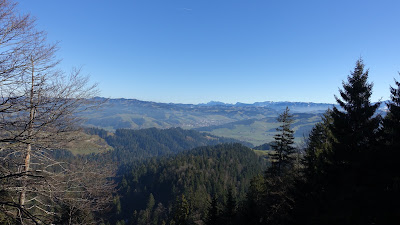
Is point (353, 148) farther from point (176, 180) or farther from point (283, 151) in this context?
point (176, 180)

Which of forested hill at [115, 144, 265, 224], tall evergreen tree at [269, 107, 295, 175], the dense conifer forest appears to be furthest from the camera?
forested hill at [115, 144, 265, 224]

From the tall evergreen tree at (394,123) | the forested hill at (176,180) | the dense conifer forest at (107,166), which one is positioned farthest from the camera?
the forested hill at (176,180)

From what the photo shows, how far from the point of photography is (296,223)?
12.4 m

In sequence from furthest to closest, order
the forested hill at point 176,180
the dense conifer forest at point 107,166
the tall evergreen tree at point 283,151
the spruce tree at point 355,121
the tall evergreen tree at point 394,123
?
the forested hill at point 176,180 < the tall evergreen tree at point 283,151 < the spruce tree at point 355,121 < the tall evergreen tree at point 394,123 < the dense conifer forest at point 107,166

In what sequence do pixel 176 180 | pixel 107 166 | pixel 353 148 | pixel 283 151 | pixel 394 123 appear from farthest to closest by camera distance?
pixel 176 180 < pixel 283 151 < pixel 353 148 < pixel 394 123 < pixel 107 166

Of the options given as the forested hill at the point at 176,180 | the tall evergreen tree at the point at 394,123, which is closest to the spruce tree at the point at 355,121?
the tall evergreen tree at the point at 394,123

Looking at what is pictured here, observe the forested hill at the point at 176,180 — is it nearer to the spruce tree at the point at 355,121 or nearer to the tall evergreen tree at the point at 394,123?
the spruce tree at the point at 355,121

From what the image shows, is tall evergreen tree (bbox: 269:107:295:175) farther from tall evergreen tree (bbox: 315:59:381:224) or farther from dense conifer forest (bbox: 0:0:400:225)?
tall evergreen tree (bbox: 315:59:381:224)

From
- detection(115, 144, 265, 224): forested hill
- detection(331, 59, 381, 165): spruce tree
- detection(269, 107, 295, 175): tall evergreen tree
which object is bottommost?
detection(115, 144, 265, 224): forested hill

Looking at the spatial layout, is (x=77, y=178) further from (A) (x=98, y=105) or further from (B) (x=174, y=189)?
(B) (x=174, y=189)

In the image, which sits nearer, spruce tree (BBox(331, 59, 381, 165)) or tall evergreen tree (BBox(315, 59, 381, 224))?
tall evergreen tree (BBox(315, 59, 381, 224))

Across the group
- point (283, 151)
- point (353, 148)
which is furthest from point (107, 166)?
point (283, 151)

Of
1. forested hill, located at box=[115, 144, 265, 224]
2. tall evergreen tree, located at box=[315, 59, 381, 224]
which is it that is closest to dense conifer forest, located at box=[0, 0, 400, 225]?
tall evergreen tree, located at box=[315, 59, 381, 224]

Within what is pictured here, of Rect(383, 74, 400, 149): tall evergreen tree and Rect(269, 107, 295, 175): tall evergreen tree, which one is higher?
Rect(383, 74, 400, 149): tall evergreen tree
